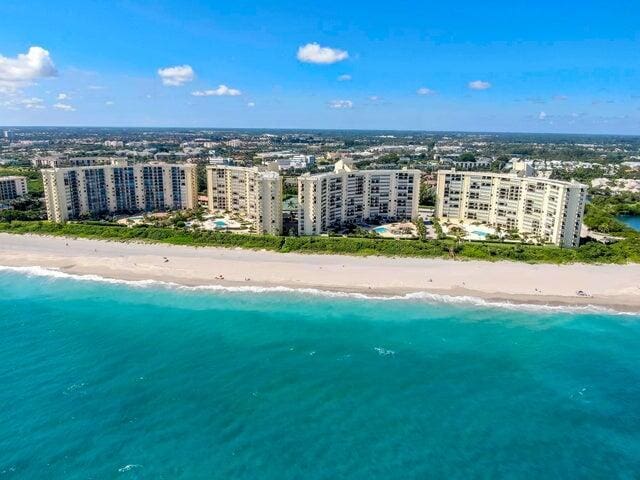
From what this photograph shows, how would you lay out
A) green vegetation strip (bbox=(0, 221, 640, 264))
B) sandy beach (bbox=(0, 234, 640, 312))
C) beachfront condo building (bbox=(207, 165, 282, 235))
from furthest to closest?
beachfront condo building (bbox=(207, 165, 282, 235))
green vegetation strip (bbox=(0, 221, 640, 264))
sandy beach (bbox=(0, 234, 640, 312))

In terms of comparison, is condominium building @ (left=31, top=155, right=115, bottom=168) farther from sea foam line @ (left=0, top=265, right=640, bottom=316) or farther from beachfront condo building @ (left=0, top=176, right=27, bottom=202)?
sea foam line @ (left=0, top=265, right=640, bottom=316)

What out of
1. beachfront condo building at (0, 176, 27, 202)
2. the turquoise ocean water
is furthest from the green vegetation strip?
beachfront condo building at (0, 176, 27, 202)

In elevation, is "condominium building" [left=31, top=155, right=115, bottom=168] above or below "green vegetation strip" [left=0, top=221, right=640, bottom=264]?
above

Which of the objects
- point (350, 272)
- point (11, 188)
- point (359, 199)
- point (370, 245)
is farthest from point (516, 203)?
point (11, 188)

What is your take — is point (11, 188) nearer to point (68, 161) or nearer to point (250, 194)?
point (68, 161)

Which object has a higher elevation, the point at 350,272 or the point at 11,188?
the point at 11,188
